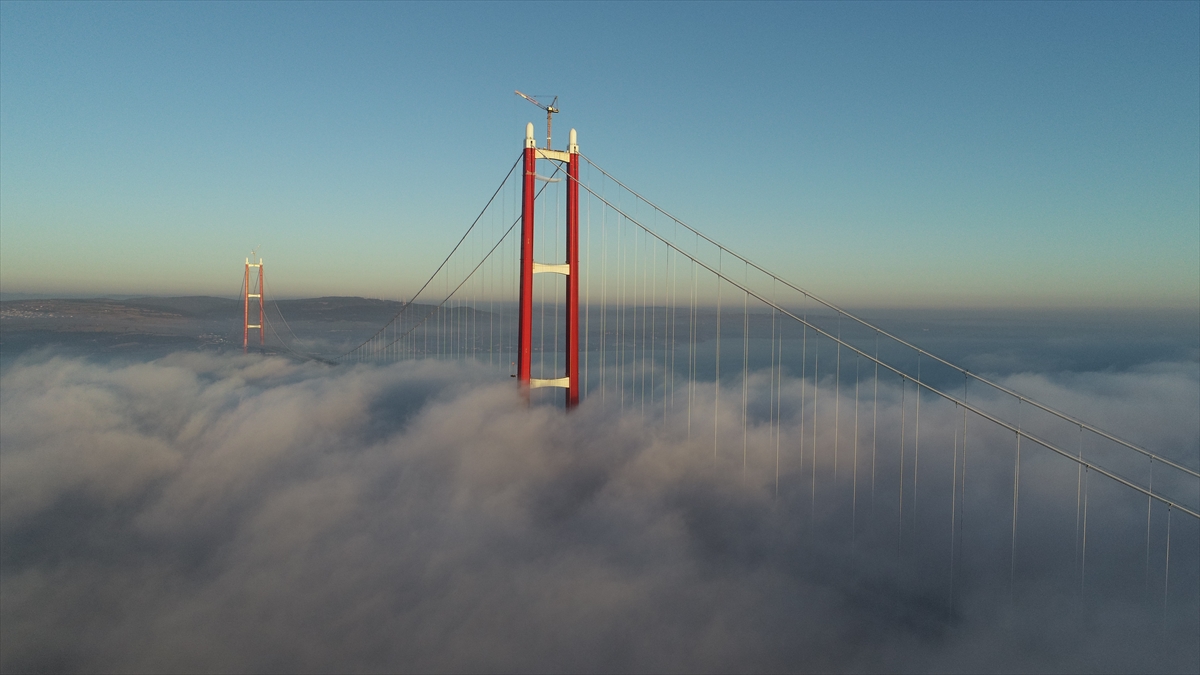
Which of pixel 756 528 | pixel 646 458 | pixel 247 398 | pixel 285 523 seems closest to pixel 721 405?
pixel 756 528

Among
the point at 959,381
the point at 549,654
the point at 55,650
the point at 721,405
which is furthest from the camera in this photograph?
the point at 959,381

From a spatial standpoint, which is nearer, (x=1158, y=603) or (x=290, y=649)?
(x=290, y=649)

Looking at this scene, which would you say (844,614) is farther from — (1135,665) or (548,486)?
(548,486)

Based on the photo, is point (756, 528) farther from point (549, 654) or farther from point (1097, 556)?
point (1097, 556)

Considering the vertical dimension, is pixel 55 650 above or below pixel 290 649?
below

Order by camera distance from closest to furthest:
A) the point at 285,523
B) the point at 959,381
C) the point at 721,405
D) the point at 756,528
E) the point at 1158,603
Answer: the point at 285,523 → the point at 1158,603 → the point at 756,528 → the point at 721,405 → the point at 959,381

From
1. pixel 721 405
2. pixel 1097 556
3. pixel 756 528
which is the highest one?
pixel 721 405
